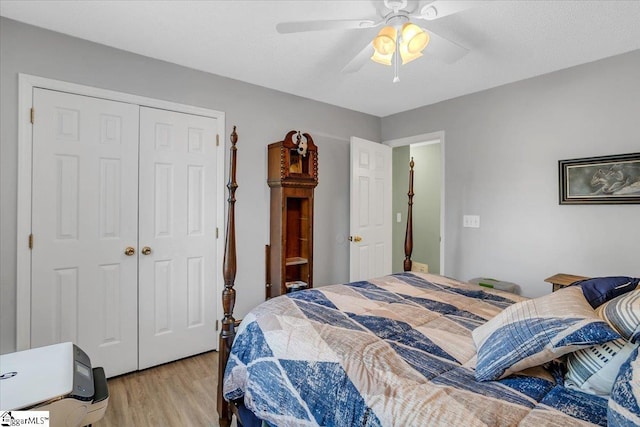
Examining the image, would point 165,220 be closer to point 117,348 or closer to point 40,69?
point 117,348

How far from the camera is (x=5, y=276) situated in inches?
82.2

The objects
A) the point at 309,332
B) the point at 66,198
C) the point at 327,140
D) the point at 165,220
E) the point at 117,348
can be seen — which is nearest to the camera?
the point at 309,332

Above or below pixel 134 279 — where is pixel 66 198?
above

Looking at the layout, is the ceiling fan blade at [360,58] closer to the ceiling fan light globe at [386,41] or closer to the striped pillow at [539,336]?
the ceiling fan light globe at [386,41]

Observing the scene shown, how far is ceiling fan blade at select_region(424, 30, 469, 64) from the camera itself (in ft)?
6.12

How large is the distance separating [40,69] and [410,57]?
240 centimetres

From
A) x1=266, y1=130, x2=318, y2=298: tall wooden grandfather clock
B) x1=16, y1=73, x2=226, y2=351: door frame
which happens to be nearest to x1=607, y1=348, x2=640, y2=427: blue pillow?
x1=266, y1=130, x2=318, y2=298: tall wooden grandfather clock

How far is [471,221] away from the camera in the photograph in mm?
3348

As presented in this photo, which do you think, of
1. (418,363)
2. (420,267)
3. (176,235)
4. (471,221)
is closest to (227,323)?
(418,363)

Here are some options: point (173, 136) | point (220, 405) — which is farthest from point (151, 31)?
point (220, 405)

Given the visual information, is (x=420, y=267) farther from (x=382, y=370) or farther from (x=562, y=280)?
(x=382, y=370)

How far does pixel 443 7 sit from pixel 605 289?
57.3 inches

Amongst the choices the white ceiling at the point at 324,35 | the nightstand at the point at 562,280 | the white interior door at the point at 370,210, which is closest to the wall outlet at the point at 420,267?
the white interior door at the point at 370,210

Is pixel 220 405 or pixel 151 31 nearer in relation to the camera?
pixel 220 405
